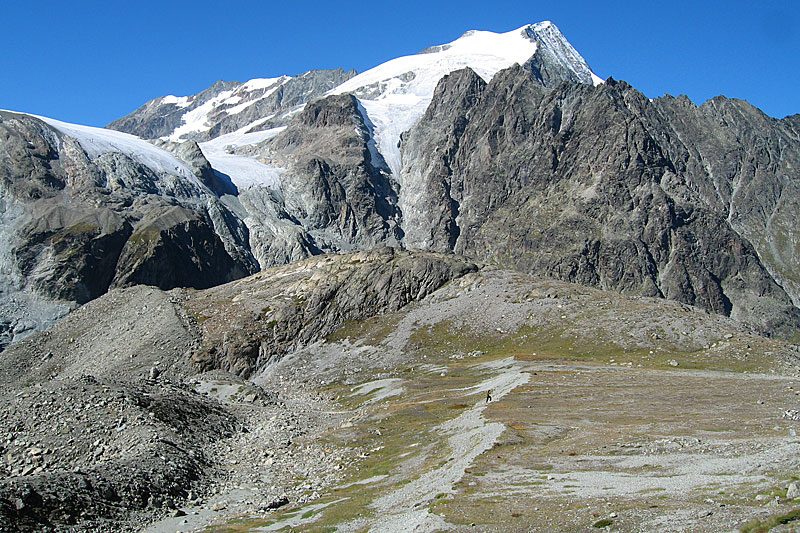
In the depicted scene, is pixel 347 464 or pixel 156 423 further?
pixel 156 423

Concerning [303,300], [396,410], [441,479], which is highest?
[303,300]

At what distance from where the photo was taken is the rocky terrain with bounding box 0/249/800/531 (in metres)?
34.2

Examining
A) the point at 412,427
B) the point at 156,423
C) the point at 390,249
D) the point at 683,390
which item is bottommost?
A: the point at 683,390

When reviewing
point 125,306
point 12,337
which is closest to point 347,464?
point 125,306

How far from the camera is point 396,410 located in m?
70.2

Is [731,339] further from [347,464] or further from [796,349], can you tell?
[347,464]

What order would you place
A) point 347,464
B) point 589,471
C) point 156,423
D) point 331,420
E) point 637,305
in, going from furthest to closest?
point 637,305, point 331,420, point 156,423, point 347,464, point 589,471

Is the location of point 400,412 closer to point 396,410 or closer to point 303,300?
point 396,410

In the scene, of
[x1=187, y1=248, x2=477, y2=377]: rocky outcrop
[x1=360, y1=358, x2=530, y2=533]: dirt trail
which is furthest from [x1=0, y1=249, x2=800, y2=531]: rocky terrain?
[x1=187, y1=248, x2=477, y2=377]: rocky outcrop

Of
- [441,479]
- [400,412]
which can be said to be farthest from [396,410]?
[441,479]

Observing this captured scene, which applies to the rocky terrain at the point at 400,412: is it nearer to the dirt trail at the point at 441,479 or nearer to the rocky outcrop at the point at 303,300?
the dirt trail at the point at 441,479

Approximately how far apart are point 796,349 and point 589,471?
7173 centimetres

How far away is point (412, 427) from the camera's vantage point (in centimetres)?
6062

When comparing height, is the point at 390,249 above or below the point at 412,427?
above
